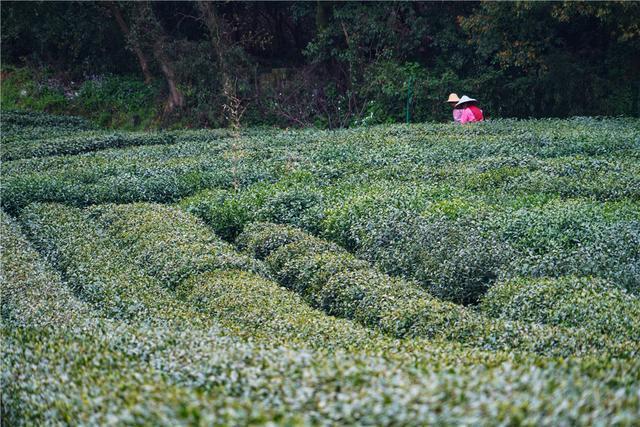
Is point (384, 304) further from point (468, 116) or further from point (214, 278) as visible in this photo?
point (468, 116)

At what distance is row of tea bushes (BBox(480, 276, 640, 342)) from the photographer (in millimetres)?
7434

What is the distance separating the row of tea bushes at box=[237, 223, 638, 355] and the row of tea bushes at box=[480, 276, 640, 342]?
373 millimetres

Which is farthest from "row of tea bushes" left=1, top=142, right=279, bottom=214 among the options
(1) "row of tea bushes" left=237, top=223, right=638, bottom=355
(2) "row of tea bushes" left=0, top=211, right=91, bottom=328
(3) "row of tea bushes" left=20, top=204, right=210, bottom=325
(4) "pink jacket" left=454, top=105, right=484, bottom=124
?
(4) "pink jacket" left=454, top=105, right=484, bottom=124

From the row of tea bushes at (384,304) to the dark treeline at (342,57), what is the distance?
17049 mm

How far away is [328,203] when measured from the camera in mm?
13727

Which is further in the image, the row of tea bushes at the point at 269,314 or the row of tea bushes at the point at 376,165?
the row of tea bushes at the point at 376,165

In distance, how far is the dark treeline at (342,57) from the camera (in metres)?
29.3

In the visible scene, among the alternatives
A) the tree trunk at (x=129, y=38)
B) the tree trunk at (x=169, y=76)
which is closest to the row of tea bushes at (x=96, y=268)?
the tree trunk at (x=169, y=76)

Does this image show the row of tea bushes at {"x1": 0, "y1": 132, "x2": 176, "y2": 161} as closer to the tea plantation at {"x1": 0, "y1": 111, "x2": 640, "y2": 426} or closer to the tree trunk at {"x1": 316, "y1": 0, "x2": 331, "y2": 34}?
the tea plantation at {"x1": 0, "y1": 111, "x2": 640, "y2": 426}

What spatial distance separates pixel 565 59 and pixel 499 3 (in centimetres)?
371

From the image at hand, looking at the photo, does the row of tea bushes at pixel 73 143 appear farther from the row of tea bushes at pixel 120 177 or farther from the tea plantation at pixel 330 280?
the row of tea bushes at pixel 120 177

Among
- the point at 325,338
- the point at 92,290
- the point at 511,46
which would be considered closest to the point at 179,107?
the point at 511,46

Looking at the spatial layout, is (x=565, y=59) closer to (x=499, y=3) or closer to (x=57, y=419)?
(x=499, y=3)

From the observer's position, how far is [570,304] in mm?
8047
